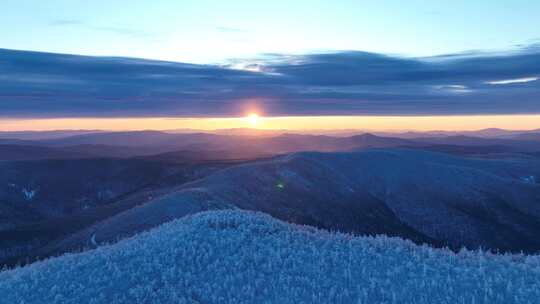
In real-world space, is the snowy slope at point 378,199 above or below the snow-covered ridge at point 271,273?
below

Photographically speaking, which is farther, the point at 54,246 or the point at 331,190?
the point at 331,190

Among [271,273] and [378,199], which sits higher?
[271,273]

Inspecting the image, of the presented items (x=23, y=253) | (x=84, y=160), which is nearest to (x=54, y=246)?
(x=23, y=253)

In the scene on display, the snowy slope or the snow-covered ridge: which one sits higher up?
the snow-covered ridge

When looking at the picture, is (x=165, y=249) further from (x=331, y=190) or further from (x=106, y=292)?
(x=331, y=190)

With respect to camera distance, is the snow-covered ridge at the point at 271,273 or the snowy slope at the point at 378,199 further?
the snowy slope at the point at 378,199

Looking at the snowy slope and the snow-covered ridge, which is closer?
the snow-covered ridge

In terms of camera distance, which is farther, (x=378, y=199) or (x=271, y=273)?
(x=378, y=199)

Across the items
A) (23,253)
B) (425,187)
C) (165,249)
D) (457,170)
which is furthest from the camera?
(457,170)
